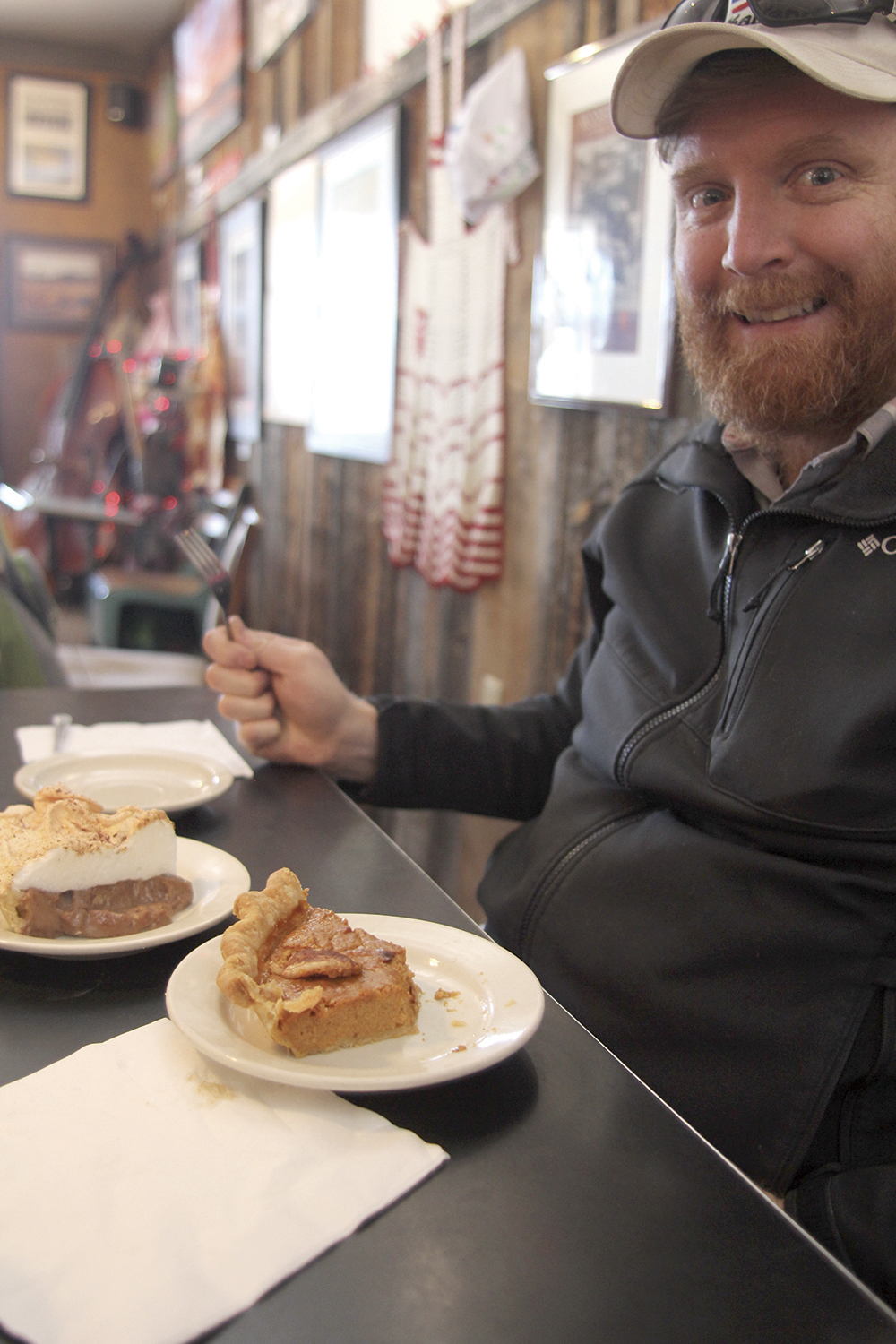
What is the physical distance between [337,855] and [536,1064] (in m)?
0.40

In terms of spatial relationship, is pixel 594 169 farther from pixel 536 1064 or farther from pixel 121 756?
pixel 536 1064

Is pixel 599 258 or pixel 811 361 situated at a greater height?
pixel 599 258

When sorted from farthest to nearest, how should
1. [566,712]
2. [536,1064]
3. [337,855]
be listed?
[566,712] → [337,855] → [536,1064]

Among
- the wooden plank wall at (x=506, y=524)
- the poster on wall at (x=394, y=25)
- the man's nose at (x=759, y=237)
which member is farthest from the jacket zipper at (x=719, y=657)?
the poster on wall at (x=394, y=25)

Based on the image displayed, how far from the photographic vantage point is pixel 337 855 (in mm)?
1048

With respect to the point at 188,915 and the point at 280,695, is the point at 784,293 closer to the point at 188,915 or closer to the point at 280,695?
the point at 280,695

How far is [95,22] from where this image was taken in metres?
6.54

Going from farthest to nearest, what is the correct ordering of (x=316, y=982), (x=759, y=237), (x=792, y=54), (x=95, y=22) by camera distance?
(x=95, y=22)
(x=759, y=237)
(x=792, y=54)
(x=316, y=982)

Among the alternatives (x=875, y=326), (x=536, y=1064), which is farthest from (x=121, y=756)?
(x=875, y=326)

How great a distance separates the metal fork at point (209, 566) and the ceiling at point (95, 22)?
5806 mm

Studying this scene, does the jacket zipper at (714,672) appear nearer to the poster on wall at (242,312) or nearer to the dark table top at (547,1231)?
the dark table top at (547,1231)

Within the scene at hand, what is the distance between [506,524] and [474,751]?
39.8 inches

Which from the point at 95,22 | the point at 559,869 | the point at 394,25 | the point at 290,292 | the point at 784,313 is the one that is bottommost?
the point at 559,869

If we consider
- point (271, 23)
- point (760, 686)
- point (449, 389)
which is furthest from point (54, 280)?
point (760, 686)
